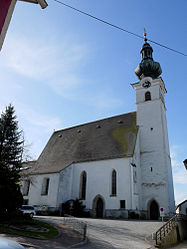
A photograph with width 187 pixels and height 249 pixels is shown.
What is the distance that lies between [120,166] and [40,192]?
10981 millimetres

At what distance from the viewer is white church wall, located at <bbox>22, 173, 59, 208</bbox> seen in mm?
26644

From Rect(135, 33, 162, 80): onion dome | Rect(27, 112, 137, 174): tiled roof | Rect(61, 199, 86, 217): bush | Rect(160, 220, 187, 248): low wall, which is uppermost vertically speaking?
Rect(135, 33, 162, 80): onion dome

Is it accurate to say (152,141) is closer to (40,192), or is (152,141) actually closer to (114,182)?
(114,182)

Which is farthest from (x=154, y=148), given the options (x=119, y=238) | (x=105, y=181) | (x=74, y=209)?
(x=119, y=238)

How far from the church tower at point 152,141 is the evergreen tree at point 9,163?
14.4m

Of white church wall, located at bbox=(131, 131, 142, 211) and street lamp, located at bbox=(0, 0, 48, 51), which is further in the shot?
white church wall, located at bbox=(131, 131, 142, 211)

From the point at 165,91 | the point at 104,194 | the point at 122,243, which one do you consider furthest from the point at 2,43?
the point at 165,91

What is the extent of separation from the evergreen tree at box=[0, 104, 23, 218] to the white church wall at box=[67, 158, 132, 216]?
9.73 meters

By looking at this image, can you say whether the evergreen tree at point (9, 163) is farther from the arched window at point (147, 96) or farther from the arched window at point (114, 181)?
the arched window at point (147, 96)

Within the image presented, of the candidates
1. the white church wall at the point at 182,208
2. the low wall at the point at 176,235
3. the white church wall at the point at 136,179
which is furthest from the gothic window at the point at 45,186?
the white church wall at the point at 182,208

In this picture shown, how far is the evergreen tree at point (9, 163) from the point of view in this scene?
16266 millimetres

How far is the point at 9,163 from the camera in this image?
19.9 meters

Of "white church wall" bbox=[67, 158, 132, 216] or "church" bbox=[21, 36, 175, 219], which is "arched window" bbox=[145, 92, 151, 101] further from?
"white church wall" bbox=[67, 158, 132, 216]

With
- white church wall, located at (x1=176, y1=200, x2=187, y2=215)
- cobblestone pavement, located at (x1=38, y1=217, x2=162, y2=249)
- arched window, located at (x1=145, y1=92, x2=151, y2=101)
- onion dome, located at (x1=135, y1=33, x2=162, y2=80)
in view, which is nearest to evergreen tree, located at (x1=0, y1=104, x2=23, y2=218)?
cobblestone pavement, located at (x1=38, y1=217, x2=162, y2=249)
